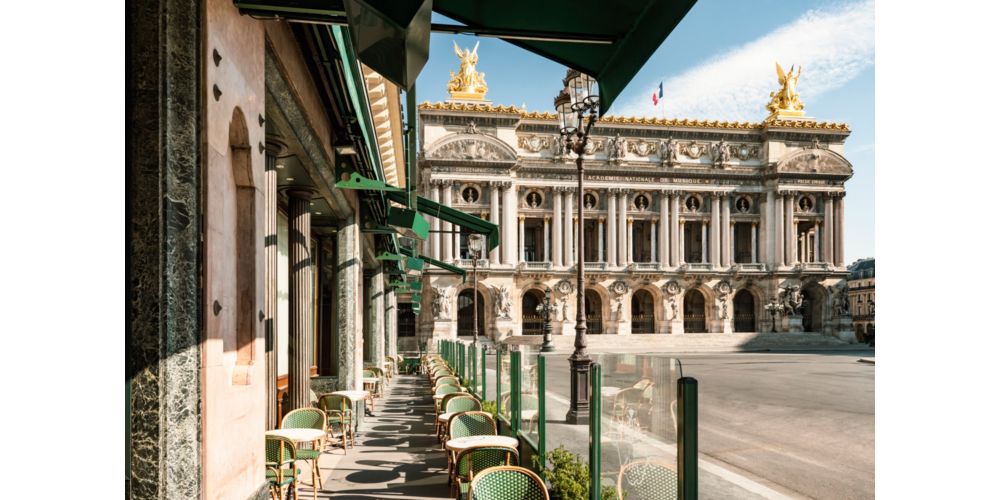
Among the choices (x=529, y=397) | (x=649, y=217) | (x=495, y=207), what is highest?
(x=495, y=207)

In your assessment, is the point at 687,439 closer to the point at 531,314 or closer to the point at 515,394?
the point at 515,394

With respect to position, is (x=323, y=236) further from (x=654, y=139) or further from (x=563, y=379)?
(x=654, y=139)

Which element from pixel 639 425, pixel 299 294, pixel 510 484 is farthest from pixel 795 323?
pixel 639 425

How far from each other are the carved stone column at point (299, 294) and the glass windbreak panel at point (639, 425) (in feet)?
21.2

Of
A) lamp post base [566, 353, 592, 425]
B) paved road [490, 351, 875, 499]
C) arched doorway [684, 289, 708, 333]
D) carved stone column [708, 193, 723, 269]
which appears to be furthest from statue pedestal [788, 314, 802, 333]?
lamp post base [566, 353, 592, 425]

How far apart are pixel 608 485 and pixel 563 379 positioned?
21.3m

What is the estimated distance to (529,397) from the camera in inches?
382

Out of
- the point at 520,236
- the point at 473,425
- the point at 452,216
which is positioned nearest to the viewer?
the point at 473,425

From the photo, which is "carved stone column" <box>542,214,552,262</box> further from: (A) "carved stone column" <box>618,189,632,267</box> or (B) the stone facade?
(A) "carved stone column" <box>618,189,632,267</box>

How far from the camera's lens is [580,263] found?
1548 centimetres

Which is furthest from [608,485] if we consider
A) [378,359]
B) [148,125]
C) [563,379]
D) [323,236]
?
[563,379]

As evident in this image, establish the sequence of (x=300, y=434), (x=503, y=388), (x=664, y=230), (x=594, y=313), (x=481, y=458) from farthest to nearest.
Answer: (x=664, y=230) < (x=594, y=313) < (x=503, y=388) < (x=300, y=434) < (x=481, y=458)

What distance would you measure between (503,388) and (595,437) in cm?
598

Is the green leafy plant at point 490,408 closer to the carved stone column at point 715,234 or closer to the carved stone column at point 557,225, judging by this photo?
the carved stone column at point 557,225
